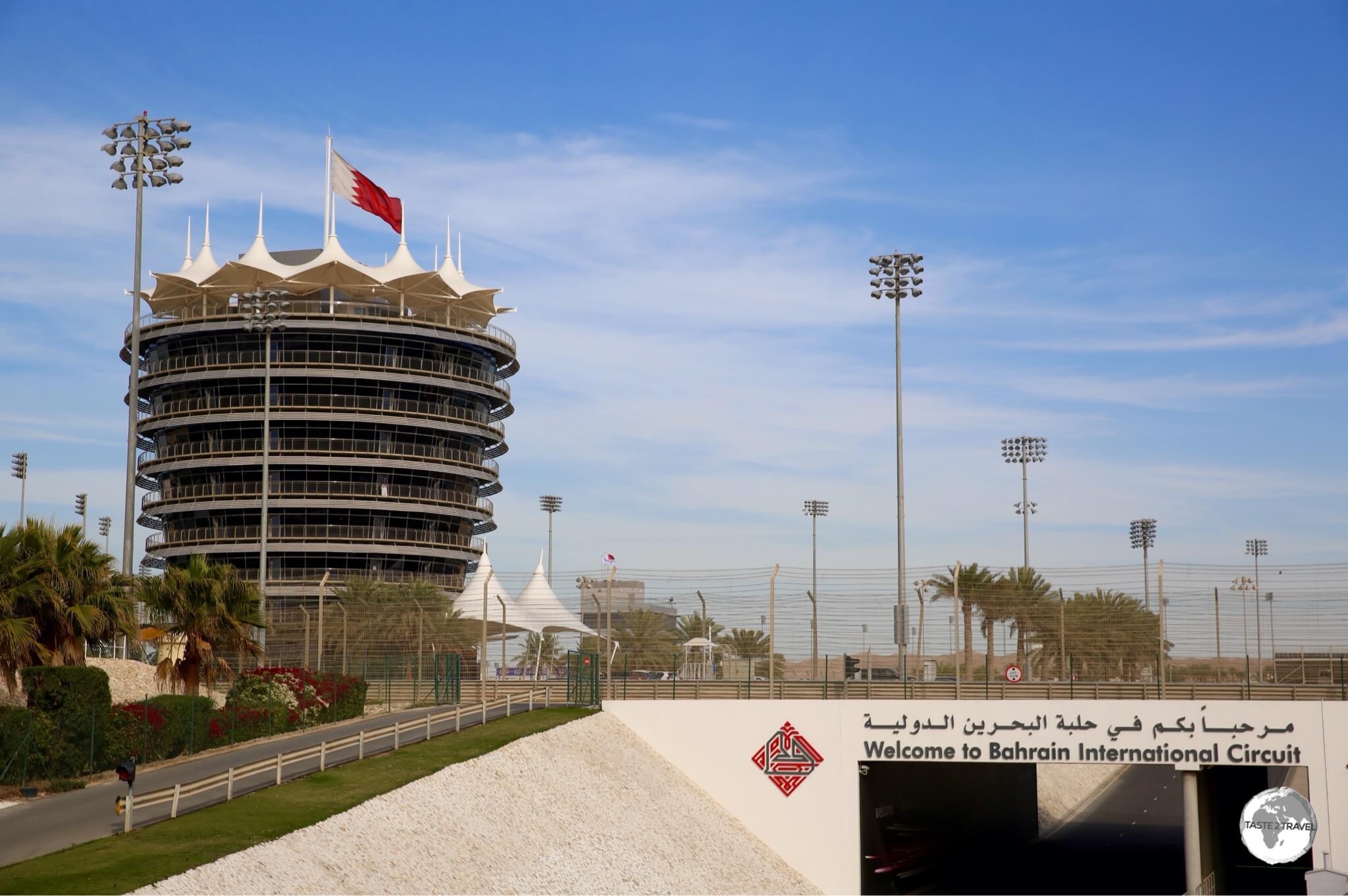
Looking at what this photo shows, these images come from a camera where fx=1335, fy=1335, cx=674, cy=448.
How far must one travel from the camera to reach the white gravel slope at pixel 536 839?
22609 mm

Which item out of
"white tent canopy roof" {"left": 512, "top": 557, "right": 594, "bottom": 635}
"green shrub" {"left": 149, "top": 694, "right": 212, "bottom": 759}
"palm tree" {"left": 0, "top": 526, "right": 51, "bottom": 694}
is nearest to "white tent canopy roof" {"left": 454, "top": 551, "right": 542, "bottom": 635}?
"white tent canopy roof" {"left": 512, "top": 557, "right": 594, "bottom": 635}

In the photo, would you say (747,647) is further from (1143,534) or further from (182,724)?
(1143,534)

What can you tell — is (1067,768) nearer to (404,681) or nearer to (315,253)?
(404,681)

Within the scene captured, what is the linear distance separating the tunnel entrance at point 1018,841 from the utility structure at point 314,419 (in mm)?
48989

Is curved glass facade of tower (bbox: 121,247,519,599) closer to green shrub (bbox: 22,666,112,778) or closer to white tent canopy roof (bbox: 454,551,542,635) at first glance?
white tent canopy roof (bbox: 454,551,542,635)

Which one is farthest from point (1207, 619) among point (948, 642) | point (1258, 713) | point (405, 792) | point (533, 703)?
point (405, 792)

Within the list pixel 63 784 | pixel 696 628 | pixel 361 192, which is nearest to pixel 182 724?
pixel 63 784

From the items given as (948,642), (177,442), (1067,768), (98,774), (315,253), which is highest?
(315,253)

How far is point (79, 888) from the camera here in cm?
1920

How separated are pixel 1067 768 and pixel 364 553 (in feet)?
160

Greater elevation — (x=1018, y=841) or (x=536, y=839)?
(x=536, y=839)

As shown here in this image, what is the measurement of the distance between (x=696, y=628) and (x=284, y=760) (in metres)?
18.7

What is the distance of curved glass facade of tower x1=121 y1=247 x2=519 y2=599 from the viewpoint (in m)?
90.2

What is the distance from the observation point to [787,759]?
37344 mm
